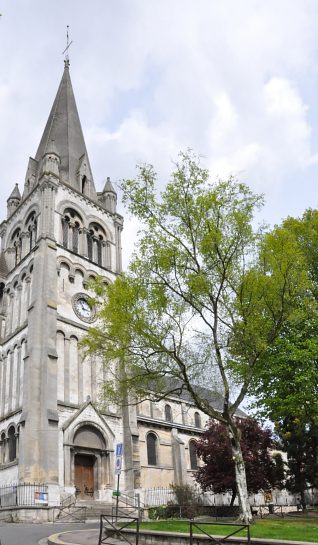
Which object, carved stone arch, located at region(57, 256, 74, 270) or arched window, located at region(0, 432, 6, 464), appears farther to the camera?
carved stone arch, located at region(57, 256, 74, 270)

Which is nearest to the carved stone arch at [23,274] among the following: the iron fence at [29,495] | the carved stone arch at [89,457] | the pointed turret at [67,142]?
the pointed turret at [67,142]

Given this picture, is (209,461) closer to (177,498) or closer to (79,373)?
(177,498)

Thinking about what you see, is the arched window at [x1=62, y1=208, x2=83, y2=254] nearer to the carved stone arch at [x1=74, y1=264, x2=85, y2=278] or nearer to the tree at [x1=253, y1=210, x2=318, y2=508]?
the carved stone arch at [x1=74, y1=264, x2=85, y2=278]

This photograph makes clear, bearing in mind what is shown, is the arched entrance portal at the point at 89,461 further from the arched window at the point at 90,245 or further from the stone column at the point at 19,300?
the arched window at the point at 90,245

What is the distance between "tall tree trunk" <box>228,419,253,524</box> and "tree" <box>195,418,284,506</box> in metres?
11.4

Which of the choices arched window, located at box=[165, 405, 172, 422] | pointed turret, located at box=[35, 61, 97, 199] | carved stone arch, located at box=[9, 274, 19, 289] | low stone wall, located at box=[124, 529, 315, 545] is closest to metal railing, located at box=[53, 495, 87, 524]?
low stone wall, located at box=[124, 529, 315, 545]

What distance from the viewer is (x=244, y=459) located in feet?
90.8

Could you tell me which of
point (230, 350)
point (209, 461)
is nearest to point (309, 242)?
point (230, 350)

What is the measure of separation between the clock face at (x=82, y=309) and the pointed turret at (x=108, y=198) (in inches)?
428

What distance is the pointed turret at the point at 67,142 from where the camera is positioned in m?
40.8

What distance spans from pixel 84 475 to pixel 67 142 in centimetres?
2887

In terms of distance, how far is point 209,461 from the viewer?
29.0 meters

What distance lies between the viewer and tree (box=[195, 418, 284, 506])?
27969 millimetres

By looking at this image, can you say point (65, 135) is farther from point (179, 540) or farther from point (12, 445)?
point (179, 540)
